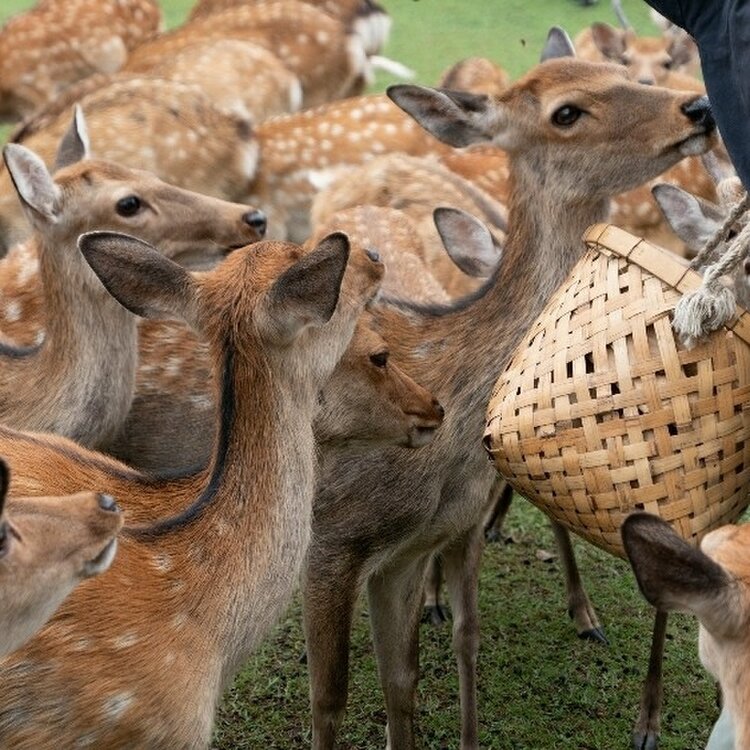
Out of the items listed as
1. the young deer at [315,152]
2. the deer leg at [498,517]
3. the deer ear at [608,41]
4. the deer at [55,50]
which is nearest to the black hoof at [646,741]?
the deer leg at [498,517]

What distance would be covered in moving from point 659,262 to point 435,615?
224 centimetres

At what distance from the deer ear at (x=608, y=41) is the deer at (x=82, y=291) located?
4796 millimetres

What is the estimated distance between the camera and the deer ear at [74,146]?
4461mm

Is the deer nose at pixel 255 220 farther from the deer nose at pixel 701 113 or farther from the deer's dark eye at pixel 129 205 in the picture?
the deer nose at pixel 701 113

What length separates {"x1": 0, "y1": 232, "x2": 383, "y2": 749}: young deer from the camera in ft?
8.00

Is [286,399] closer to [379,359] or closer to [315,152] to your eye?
[379,359]

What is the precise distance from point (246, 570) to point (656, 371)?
0.86 metres

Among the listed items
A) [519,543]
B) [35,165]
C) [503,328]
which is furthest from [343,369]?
[519,543]

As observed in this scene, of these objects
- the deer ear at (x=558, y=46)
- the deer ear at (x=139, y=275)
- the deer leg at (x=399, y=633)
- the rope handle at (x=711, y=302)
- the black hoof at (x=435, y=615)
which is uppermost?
the rope handle at (x=711, y=302)

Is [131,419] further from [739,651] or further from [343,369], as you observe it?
[739,651]

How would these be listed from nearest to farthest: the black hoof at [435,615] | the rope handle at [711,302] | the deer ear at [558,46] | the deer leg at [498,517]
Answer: the rope handle at [711,302], the black hoof at [435,615], the deer ear at [558,46], the deer leg at [498,517]

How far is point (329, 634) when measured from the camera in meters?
3.34

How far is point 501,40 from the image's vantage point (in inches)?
421

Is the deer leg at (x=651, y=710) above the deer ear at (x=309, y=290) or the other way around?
the other way around
